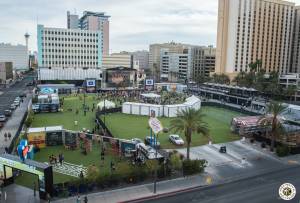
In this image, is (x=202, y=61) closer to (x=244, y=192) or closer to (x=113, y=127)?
(x=113, y=127)

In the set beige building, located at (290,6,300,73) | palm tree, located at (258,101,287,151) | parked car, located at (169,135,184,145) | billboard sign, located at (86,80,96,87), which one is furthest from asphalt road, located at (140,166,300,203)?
beige building, located at (290,6,300,73)

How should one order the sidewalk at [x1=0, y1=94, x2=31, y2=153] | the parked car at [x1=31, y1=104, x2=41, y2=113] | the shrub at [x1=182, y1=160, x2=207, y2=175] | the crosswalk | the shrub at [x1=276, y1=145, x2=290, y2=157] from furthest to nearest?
the parked car at [x1=31, y1=104, x2=41, y2=113] < the sidewalk at [x1=0, y1=94, x2=31, y2=153] < the shrub at [x1=276, y1=145, x2=290, y2=157] < the crosswalk < the shrub at [x1=182, y1=160, x2=207, y2=175]

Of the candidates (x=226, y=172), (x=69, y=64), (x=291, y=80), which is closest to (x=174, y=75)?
(x=69, y=64)

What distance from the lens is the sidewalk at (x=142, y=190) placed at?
24.0m

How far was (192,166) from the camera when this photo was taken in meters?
29.3

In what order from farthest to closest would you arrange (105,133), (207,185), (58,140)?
(105,133) < (58,140) < (207,185)

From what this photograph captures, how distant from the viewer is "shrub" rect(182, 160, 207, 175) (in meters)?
29.0

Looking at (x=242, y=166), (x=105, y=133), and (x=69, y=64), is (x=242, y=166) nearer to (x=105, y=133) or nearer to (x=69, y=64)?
(x=105, y=133)

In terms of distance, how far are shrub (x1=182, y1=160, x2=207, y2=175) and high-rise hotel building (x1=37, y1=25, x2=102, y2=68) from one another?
4404 inches

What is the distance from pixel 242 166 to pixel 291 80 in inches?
3287

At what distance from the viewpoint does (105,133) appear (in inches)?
1745

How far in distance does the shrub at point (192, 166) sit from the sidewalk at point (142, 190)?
612 millimetres

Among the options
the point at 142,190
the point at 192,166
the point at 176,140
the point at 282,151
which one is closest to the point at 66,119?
the point at 176,140

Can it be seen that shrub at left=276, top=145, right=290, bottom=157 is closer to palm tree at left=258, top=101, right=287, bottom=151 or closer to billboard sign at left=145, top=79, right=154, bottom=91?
palm tree at left=258, top=101, right=287, bottom=151
